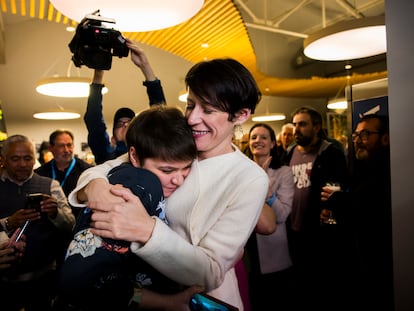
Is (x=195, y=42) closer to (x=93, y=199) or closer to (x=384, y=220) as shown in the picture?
(x=384, y=220)

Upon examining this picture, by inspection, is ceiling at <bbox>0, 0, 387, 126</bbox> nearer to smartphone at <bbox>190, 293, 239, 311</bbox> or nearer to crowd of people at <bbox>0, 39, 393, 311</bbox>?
crowd of people at <bbox>0, 39, 393, 311</bbox>

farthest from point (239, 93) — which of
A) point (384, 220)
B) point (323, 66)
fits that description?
point (323, 66)

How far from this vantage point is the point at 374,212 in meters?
2.27

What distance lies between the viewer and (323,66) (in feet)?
38.9

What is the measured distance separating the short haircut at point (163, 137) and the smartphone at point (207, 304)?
422mm

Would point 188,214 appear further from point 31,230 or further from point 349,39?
point 349,39

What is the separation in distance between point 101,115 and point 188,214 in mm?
1332

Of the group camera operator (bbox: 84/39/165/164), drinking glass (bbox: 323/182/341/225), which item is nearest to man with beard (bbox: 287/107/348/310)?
drinking glass (bbox: 323/182/341/225)

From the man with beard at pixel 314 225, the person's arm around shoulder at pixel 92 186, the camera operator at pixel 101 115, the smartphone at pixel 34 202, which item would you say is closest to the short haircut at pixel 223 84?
the person's arm around shoulder at pixel 92 186

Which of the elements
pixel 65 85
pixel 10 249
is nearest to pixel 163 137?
pixel 10 249

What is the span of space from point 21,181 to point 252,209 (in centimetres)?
233

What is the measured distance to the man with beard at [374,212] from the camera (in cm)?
225

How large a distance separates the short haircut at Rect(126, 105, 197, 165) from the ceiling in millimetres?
2633

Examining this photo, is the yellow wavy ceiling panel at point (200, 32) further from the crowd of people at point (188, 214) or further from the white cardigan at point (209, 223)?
the white cardigan at point (209, 223)
